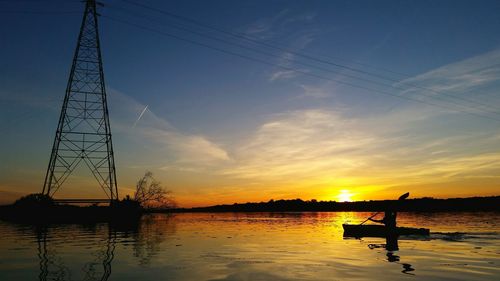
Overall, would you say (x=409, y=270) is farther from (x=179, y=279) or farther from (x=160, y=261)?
(x=160, y=261)

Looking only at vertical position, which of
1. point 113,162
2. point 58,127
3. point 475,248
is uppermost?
point 58,127

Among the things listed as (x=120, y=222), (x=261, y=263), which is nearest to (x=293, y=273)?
(x=261, y=263)

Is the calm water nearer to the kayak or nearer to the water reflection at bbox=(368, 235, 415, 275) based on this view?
the water reflection at bbox=(368, 235, 415, 275)

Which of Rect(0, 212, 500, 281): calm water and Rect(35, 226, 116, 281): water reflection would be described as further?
Rect(0, 212, 500, 281): calm water

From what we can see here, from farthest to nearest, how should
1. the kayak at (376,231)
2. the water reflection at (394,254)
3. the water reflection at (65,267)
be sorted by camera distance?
the kayak at (376,231)
the water reflection at (394,254)
the water reflection at (65,267)

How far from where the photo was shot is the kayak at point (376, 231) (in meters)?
39.0

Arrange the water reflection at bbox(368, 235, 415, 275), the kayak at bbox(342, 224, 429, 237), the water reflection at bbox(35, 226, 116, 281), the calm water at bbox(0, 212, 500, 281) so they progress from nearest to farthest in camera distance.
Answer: the water reflection at bbox(35, 226, 116, 281) < the calm water at bbox(0, 212, 500, 281) < the water reflection at bbox(368, 235, 415, 275) < the kayak at bbox(342, 224, 429, 237)

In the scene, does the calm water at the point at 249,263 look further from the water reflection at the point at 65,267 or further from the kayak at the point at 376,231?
the kayak at the point at 376,231

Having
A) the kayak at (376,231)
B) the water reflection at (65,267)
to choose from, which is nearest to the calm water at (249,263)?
the water reflection at (65,267)

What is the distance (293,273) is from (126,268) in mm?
8537

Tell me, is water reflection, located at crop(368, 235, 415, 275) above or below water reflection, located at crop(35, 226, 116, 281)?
below

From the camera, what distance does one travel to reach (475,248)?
30.6m

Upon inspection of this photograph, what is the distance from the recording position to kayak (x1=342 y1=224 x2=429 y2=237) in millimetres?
38956

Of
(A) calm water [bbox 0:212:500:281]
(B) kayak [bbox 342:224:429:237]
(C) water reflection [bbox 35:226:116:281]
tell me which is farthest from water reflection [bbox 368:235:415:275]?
(C) water reflection [bbox 35:226:116:281]
